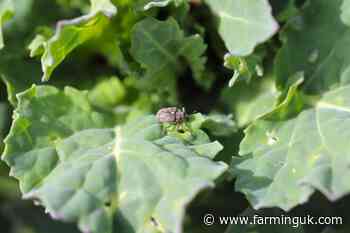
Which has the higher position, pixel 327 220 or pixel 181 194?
pixel 181 194

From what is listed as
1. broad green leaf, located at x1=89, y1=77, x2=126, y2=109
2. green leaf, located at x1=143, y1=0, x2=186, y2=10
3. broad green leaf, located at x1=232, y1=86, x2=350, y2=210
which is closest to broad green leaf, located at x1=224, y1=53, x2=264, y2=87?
broad green leaf, located at x1=232, y1=86, x2=350, y2=210

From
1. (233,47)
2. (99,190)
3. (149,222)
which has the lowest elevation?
(149,222)

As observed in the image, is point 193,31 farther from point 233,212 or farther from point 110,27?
point 233,212

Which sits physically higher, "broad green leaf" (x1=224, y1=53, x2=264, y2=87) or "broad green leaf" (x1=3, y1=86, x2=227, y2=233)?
"broad green leaf" (x1=224, y1=53, x2=264, y2=87)

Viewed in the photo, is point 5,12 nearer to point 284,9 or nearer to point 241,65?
point 241,65

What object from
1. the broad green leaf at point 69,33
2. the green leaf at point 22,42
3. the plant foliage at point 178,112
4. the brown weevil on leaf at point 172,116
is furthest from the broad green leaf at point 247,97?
the green leaf at point 22,42

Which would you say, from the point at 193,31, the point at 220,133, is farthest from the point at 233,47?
the point at 193,31

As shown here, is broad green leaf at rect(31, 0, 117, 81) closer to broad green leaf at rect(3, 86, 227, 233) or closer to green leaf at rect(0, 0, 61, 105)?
broad green leaf at rect(3, 86, 227, 233)
